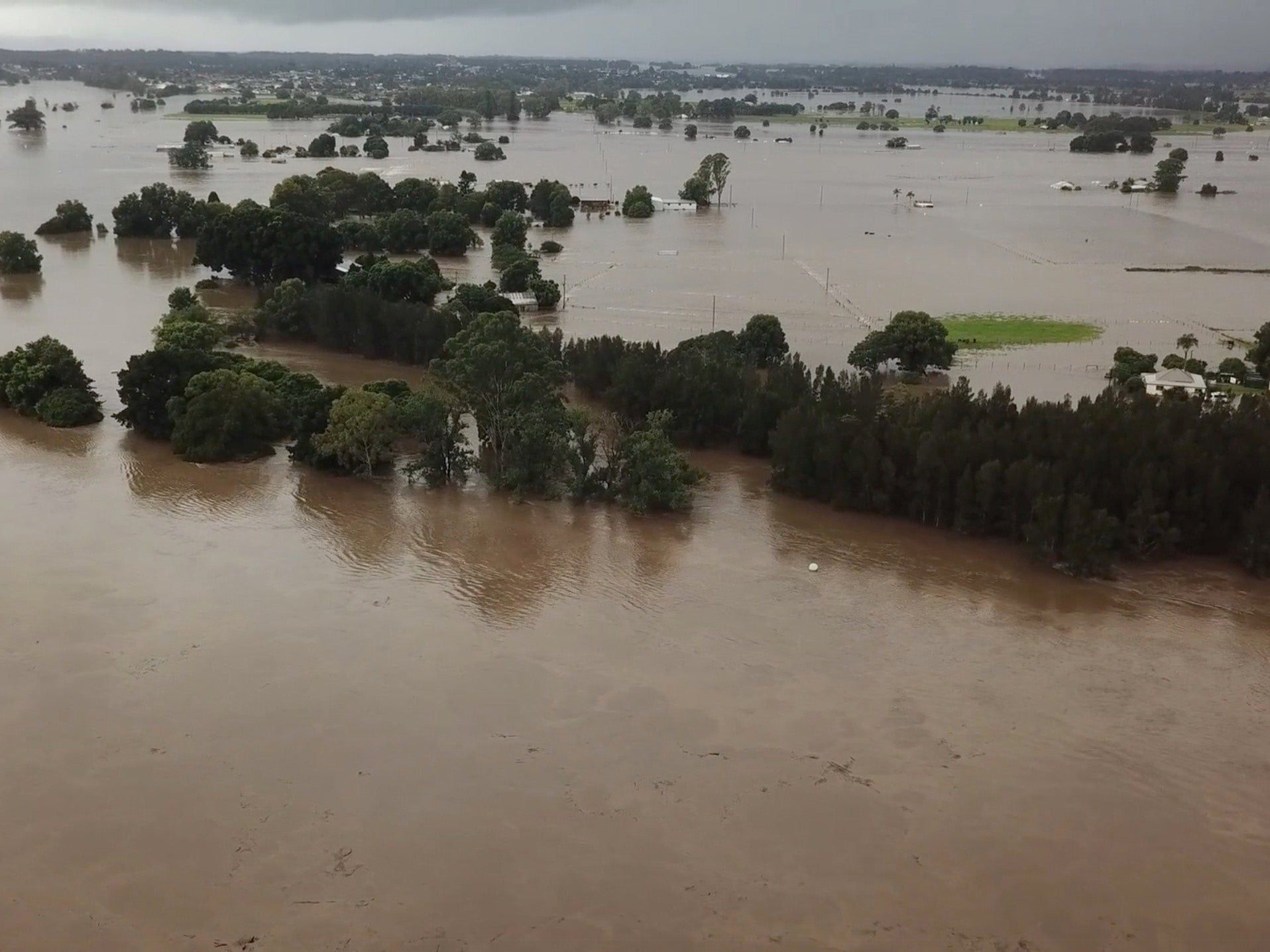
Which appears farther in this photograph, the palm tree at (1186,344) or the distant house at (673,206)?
the distant house at (673,206)

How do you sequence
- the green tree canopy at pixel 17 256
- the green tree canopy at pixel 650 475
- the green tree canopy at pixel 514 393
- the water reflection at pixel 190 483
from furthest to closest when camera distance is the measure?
the green tree canopy at pixel 17 256 < the green tree canopy at pixel 514 393 < the water reflection at pixel 190 483 < the green tree canopy at pixel 650 475

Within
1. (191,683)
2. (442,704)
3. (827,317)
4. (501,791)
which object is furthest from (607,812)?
(827,317)

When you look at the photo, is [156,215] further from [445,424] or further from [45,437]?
[445,424]

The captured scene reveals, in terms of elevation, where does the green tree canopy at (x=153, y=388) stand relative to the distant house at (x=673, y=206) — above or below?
below

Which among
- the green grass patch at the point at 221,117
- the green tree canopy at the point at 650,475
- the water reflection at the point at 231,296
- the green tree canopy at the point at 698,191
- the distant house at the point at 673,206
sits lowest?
the green tree canopy at the point at 650,475

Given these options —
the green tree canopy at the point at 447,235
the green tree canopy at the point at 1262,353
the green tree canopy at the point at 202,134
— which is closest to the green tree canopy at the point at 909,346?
the green tree canopy at the point at 1262,353

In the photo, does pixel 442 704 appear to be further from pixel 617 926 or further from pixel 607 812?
pixel 617 926

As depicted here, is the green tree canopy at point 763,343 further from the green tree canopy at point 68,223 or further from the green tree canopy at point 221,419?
the green tree canopy at point 68,223
